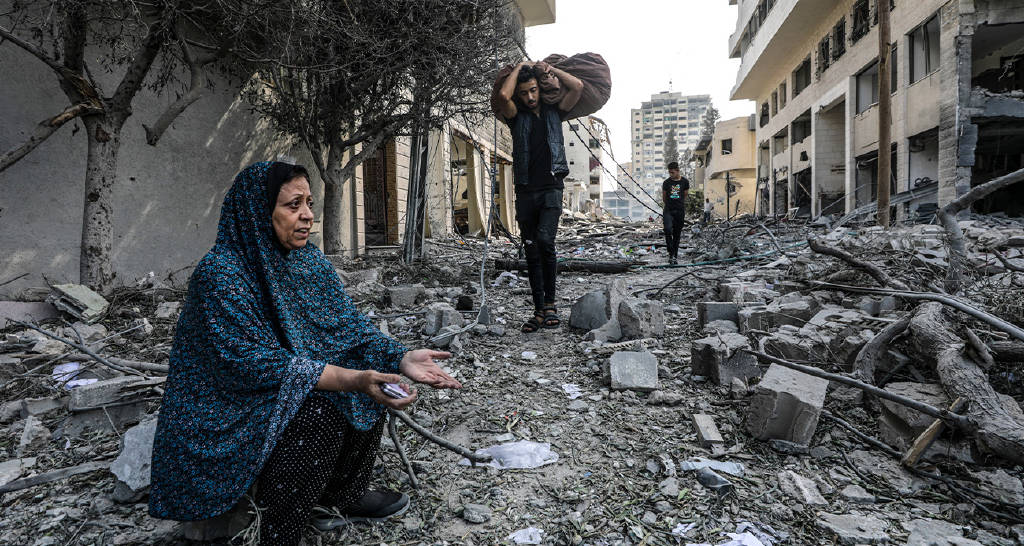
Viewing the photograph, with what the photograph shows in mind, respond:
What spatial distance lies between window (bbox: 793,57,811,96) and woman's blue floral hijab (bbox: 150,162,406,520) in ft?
81.1

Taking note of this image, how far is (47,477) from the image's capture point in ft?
6.40

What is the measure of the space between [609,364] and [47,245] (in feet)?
17.9

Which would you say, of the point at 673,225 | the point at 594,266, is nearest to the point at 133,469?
the point at 594,266

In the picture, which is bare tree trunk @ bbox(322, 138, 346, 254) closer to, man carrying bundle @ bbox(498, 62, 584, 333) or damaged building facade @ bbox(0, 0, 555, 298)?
damaged building facade @ bbox(0, 0, 555, 298)

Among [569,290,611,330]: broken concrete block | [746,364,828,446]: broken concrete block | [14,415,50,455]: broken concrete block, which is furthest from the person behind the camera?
[569,290,611,330]: broken concrete block

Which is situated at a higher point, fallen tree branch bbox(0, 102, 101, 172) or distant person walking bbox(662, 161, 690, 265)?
fallen tree branch bbox(0, 102, 101, 172)

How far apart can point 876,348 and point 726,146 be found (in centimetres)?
3943

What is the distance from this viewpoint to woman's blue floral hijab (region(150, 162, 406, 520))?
1.40 metres

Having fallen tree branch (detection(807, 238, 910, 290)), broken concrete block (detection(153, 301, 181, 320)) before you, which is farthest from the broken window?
broken concrete block (detection(153, 301, 181, 320))

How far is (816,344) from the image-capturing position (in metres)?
2.71

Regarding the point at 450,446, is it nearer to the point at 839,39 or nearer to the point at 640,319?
the point at 640,319

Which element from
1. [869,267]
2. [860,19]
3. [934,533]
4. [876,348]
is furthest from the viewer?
[860,19]

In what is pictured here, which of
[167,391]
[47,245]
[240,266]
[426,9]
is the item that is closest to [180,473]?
[167,391]

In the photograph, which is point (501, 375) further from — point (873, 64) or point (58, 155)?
point (873, 64)
